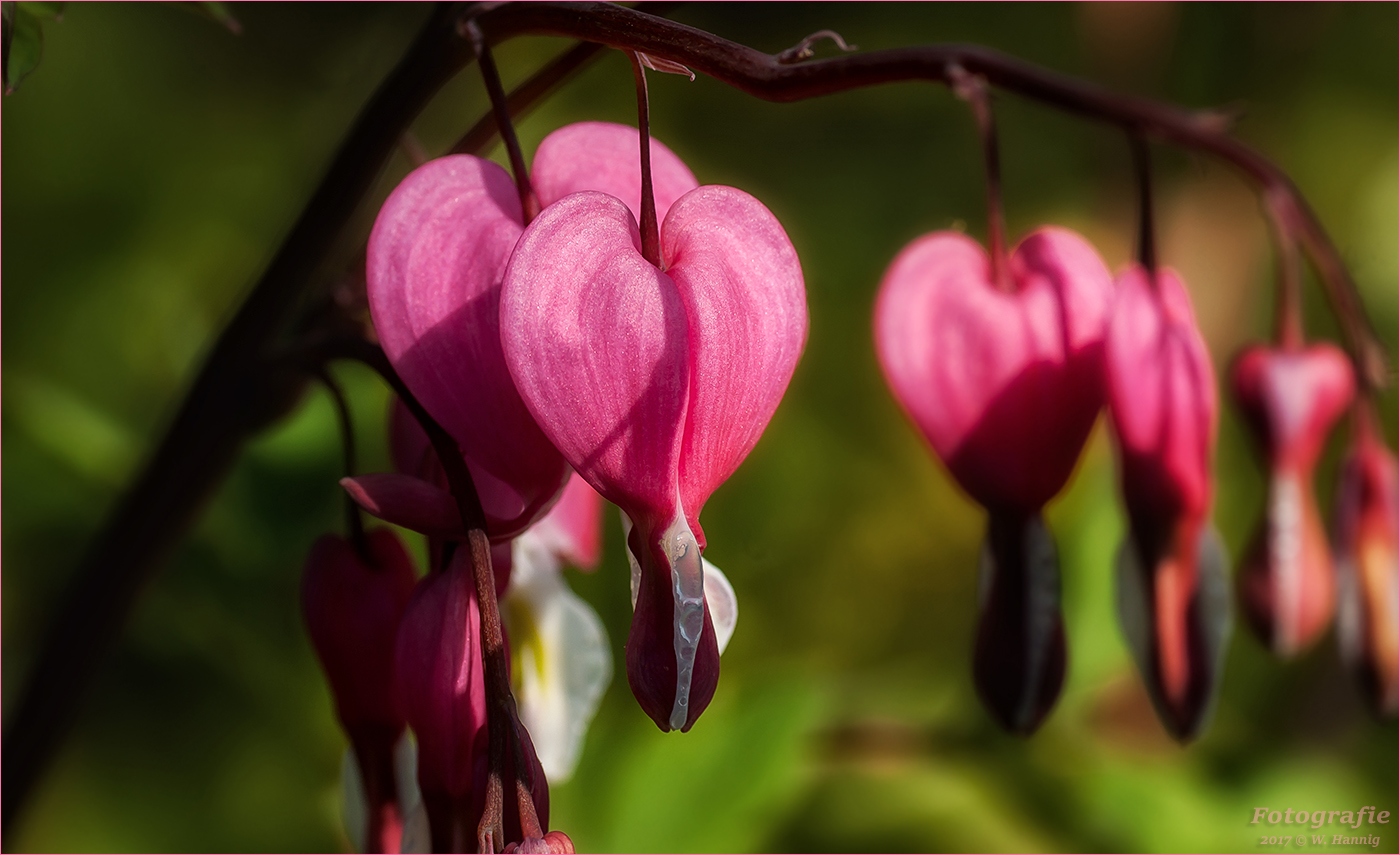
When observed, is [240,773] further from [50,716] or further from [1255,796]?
[1255,796]

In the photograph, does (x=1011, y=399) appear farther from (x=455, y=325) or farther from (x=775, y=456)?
(x=775, y=456)

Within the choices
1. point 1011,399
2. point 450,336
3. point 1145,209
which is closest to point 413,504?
point 450,336

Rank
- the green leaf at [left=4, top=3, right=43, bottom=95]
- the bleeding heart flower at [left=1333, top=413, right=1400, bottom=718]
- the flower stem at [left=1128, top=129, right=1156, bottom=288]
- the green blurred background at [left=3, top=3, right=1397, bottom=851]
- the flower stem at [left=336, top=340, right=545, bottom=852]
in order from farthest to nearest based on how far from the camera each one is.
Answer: the green blurred background at [left=3, top=3, right=1397, bottom=851]
the bleeding heart flower at [left=1333, top=413, right=1400, bottom=718]
the flower stem at [left=1128, top=129, right=1156, bottom=288]
the green leaf at [left=4, top=3, right=43, bottom=95]
the flower stem at [left=336, top=340, right=545, bottom=852]

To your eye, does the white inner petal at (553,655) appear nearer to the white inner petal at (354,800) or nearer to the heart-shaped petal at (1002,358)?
the white inner petal at (354,800)

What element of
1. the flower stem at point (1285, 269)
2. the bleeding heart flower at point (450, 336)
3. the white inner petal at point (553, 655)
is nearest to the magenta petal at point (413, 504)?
the bleeding heart flower at point (450, 336)

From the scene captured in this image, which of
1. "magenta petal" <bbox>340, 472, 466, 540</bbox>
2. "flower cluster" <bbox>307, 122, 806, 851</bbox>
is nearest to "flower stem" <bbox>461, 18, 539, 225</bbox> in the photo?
"flower cluster" <bbox>307, 122, 806, 851</bbox>

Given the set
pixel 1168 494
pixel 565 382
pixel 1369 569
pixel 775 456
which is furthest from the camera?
pixel 775 456

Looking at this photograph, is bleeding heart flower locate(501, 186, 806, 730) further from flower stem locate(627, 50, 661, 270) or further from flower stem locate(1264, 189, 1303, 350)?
flower stem locate(1264, 189, 1303, 350)
